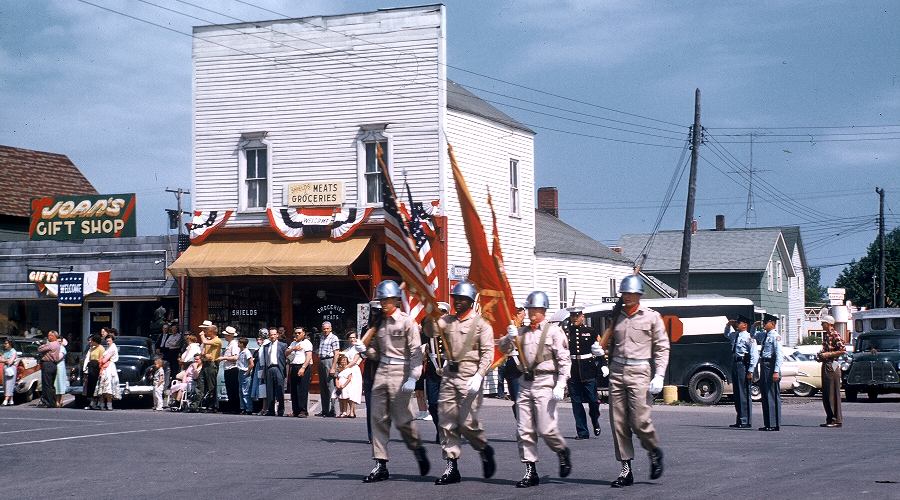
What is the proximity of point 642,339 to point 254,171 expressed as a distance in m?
21.7

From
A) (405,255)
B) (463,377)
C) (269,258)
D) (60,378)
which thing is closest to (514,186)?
(269,258)

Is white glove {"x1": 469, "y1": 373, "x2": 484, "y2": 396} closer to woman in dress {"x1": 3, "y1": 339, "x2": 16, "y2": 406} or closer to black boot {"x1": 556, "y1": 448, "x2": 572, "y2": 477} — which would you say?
black boot {"x1": 556, "y1": 448, "x2": 572, "y2": 477}

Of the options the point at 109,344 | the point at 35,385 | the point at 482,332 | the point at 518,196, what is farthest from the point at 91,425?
the point at 518,196

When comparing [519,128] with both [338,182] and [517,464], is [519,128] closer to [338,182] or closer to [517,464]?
[338,182]

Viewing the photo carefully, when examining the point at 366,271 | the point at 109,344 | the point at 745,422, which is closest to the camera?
the point at 745,422

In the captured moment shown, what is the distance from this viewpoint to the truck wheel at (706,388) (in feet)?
89.9

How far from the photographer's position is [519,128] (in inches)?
1347

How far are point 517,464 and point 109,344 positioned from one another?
47.7 ft

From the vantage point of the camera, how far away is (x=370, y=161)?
30.4 m

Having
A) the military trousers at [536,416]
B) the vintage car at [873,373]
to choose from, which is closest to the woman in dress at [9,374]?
the military trousers at [536,416]

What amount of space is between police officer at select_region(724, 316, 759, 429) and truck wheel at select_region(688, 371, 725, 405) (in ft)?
26.9

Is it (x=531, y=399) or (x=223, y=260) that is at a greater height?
(x=223, y=260)

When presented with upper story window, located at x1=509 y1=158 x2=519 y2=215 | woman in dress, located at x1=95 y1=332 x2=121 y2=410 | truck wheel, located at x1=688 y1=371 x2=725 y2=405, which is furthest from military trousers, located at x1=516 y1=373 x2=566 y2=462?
upper story window, located at x1=509 y1=158 x2=519 y2=215

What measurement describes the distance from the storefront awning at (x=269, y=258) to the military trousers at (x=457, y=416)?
17502mm
